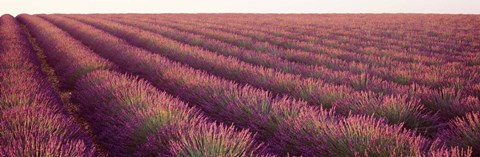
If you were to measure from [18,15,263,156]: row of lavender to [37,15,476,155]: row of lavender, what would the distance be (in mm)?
282

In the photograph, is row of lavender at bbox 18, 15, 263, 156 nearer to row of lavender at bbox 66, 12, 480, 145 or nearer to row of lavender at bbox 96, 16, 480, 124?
row of lavender at bbox 66, 12, 480, 145

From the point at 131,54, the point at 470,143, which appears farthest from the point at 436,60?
the point at 131,54

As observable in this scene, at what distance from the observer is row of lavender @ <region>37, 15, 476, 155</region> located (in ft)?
8.96

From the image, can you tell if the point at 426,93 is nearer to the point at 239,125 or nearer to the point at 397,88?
the point at 397,88

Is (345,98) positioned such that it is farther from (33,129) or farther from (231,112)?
(33,129)

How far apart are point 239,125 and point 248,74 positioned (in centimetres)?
220

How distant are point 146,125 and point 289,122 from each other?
1233 mm

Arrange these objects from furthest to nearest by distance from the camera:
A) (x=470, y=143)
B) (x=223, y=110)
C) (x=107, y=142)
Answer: (x=223, y=110) < (x=107, y=142) < (x=470, y=143)

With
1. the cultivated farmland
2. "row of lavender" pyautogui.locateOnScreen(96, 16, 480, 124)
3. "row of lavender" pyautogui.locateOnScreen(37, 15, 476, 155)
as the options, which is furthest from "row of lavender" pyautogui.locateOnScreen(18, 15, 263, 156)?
"row of lavender" pyautogui.locateOnScreen(96, 16, 480, 124)

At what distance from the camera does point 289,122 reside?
A: 3.38m

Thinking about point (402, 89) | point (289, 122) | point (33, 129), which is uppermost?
point (33, 129)

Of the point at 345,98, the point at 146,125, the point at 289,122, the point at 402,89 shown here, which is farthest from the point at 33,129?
the point at 402,89

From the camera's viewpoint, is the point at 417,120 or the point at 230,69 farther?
the point at 230,69

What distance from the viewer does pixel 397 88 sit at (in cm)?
501
